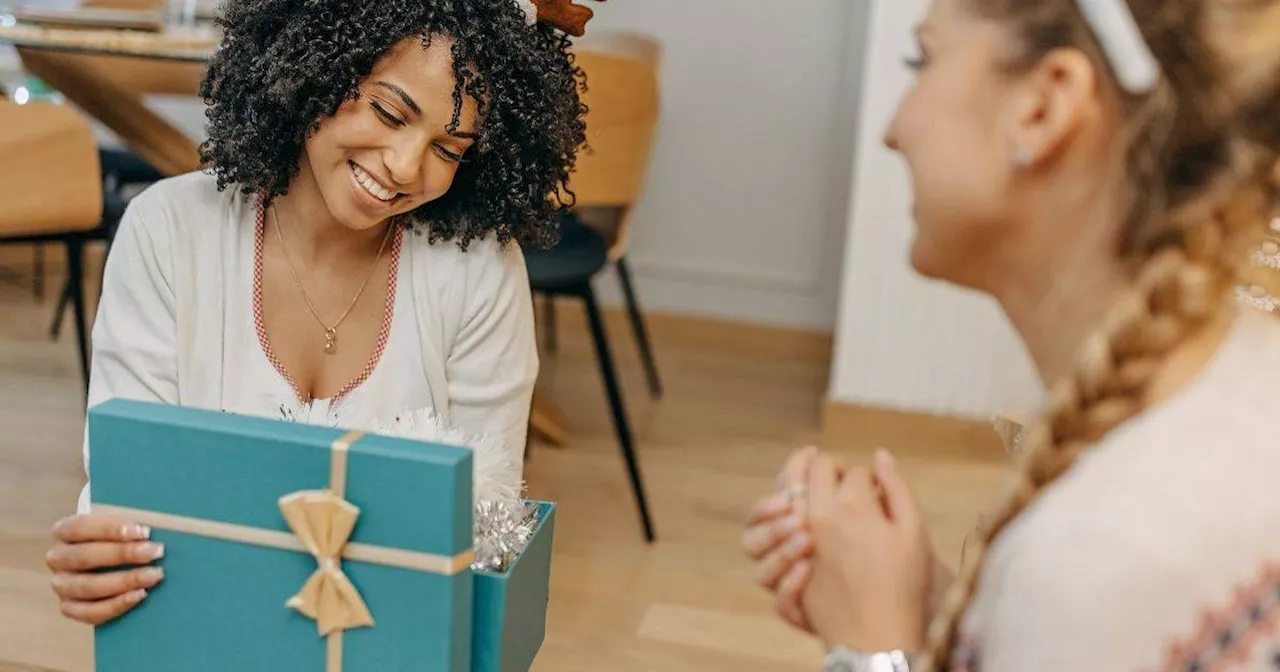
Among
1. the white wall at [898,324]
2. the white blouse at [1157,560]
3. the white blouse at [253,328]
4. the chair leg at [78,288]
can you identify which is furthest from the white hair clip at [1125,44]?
the chair leg at [78,288]

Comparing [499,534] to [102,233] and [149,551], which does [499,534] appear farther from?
[102,233]

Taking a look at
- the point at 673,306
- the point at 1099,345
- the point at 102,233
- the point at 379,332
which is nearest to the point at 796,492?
the point at 1099,345

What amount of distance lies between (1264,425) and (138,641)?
789mm

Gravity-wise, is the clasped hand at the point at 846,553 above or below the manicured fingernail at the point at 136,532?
above

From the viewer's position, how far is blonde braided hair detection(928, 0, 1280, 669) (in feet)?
2.16

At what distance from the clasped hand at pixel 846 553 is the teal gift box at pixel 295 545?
213mm

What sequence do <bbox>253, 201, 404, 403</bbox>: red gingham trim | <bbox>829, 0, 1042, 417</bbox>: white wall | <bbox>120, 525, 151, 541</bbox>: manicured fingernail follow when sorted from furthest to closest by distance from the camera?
<bbox>829, 0, 1042, 417</bbox>: white wall, <bbox>253, 201, 404, 403</bbox>: red gingham trim, <bbox>120, 525, 151, 541</bbox>: manicured fingernail

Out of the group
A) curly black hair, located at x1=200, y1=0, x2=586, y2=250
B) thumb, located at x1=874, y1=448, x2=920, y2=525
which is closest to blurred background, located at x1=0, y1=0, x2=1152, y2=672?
curly black hair, located at x1=200, y1=0, x2=586, y2=250

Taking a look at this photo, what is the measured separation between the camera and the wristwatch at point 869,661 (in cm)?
73

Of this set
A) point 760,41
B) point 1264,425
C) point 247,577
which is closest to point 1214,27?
point 1264,425

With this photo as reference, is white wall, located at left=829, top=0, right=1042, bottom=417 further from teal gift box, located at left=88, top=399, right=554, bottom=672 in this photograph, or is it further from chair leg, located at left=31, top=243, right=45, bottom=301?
chair leg, located at left=31, top=243, right=45, bottom=301

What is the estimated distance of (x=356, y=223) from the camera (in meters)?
1.14

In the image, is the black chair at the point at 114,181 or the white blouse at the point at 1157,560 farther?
the black chair at the point at 114,181

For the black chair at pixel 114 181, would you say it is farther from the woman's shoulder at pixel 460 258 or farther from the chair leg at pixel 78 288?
the woman's shoulder at pixel 460 258
